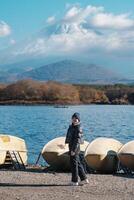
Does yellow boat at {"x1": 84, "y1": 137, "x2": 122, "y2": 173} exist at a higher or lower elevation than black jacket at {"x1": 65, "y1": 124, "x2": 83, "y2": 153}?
lower

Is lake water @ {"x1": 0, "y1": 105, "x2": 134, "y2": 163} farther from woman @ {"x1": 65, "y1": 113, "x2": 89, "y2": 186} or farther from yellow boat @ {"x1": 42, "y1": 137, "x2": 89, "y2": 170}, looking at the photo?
woman @ {"x1": 65, "y1": 113, "x2": 89, "y2": 186}

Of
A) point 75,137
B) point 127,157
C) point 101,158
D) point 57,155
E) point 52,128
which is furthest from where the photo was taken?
point 52,128

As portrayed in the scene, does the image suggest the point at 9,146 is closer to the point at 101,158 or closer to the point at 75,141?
the point at 101,158

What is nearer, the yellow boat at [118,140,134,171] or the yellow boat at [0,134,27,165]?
the yellow boat at [118,140,134,171]

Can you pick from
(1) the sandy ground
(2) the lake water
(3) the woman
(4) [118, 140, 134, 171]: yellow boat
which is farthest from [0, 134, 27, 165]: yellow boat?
(2) the lake water

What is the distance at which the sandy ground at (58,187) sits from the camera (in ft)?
49.0

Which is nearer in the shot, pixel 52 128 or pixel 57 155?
pixel 57 155

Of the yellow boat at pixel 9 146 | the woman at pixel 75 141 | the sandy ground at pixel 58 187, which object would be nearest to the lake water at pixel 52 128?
the yellow boat at pixel 9 146

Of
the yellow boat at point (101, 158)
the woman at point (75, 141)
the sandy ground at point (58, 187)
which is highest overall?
the woman at point (75, 141)

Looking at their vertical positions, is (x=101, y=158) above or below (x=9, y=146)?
below

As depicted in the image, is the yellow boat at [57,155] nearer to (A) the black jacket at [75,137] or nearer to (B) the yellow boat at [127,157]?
(B) the yellow boat at [127,157]

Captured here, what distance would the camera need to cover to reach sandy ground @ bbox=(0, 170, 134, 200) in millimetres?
14938

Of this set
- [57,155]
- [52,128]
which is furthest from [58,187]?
[52,128]

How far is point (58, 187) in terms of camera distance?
16.7m
